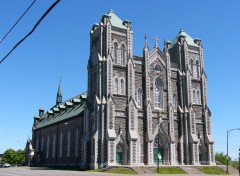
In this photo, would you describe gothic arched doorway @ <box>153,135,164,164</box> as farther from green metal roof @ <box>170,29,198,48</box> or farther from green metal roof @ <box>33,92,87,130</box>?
green metal roof @ <box>170,29,198,48</box>

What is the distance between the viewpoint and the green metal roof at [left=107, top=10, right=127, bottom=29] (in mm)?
57028

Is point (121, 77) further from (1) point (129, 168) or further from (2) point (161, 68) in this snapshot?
(1) point (129, 168)

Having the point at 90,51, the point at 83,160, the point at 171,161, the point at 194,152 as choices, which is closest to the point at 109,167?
the point at 83,160

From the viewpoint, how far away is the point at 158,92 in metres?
59.0

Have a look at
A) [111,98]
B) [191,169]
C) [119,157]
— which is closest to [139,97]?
[111,98]

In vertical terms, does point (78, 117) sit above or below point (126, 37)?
below

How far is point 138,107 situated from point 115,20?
15.7 metres

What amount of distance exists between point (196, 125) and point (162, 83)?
9.96 m

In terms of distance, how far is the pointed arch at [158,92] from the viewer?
58.2 metres

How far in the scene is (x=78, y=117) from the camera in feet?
200

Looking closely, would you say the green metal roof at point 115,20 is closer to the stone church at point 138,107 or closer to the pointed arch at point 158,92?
the stone church at point 138,107

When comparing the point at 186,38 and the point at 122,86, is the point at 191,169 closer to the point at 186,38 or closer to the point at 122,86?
the point at 122,86

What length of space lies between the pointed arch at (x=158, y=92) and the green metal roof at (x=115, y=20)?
1126cm

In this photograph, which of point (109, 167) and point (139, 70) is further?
point (139, 70)
